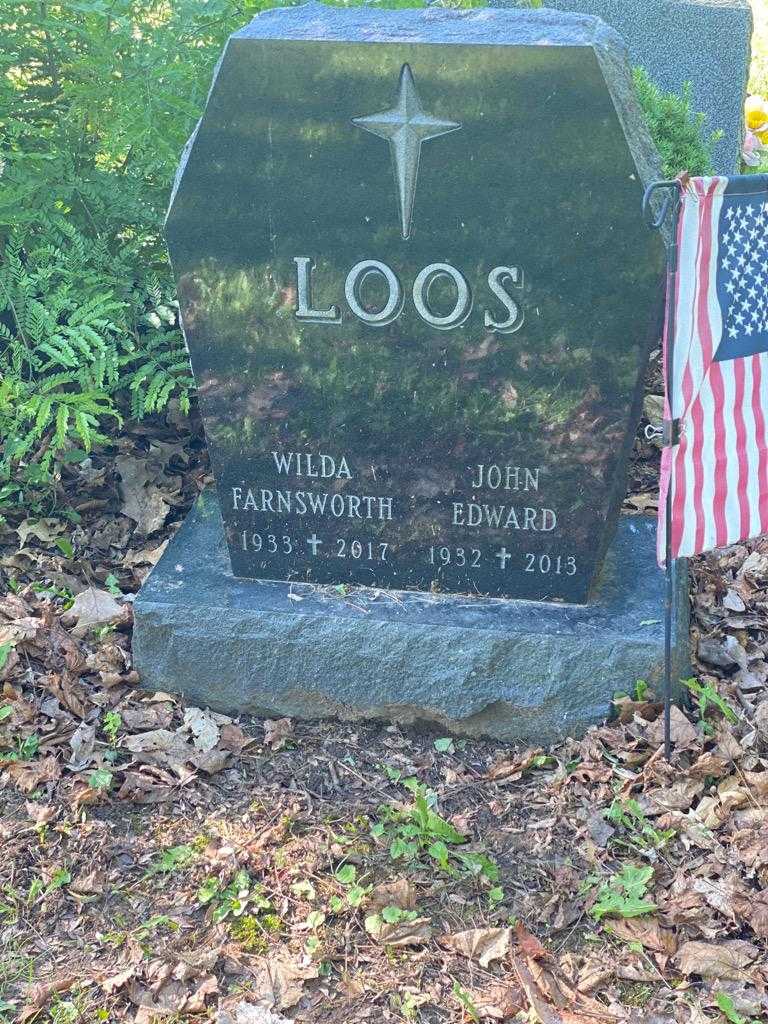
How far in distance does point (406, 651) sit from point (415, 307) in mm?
1069

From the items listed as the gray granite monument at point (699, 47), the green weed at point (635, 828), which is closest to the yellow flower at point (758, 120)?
the gray granite monument at point (699, 47)

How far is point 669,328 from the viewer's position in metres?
3.01

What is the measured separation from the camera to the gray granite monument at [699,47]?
7.71m

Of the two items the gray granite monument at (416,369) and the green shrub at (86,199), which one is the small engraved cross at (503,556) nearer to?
the gray granite monument at (416,369)

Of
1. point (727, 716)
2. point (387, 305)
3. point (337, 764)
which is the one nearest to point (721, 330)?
point (387, 305)

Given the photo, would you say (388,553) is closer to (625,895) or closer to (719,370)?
(719,370)

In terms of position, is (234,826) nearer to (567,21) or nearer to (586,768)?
(586,768)

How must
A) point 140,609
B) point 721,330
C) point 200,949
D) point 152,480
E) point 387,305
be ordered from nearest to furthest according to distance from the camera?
1. point 200,949
2. point 721,330
3. point 387,305
4. point 140,609
5. point 152,480

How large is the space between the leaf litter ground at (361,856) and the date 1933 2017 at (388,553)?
48 cm

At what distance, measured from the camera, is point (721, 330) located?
122 inches

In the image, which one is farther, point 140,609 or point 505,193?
point 140,609

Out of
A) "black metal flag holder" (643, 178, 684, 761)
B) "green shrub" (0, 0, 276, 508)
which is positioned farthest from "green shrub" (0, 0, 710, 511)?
"black metal flag holder" (643, 178, 684, 761)

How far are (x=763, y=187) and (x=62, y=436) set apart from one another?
2353 mm

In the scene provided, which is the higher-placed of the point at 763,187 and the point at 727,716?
the point at 763,187
